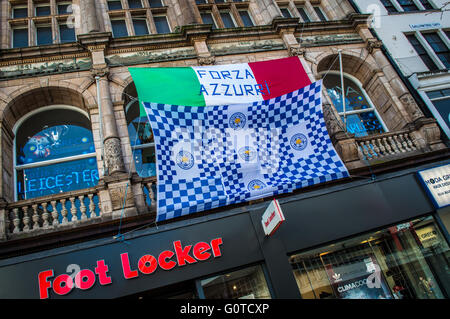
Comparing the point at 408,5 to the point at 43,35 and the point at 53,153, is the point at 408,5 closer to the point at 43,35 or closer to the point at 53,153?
the point at 43,35

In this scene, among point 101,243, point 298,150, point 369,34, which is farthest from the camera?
point 369,34

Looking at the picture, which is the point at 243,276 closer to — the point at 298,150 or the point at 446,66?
the point at 298,150

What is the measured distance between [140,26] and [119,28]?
797 millimetres

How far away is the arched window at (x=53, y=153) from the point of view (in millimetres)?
8227

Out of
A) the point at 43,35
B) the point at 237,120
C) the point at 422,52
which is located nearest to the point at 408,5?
the point at 422,52

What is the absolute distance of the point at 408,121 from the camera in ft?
32.6

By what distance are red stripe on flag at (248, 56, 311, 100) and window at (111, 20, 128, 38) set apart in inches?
220

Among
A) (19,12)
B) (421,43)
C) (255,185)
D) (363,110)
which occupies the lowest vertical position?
(255,185)

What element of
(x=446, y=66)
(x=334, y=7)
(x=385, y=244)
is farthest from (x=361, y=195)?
(x=334, y=7)

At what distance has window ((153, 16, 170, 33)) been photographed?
37.7 ft

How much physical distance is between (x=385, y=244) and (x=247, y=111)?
510 centimetres

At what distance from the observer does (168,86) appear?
24.5 feet

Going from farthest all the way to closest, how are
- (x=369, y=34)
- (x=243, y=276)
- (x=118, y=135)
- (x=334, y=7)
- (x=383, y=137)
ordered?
(x=334, y=7)
(x=369, y=34)
(x=383, y=137)
(x=118, y=135)
(x=243, y=276)

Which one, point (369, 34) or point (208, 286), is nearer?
point (208, 286)
